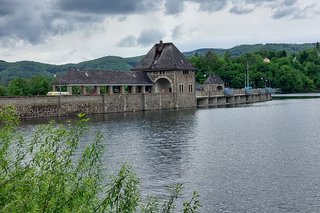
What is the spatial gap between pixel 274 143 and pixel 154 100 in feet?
151

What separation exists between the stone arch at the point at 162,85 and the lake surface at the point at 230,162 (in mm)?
38184

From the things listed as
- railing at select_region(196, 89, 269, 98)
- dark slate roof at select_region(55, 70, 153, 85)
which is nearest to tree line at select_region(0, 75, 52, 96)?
dark slate roof at select_region(55, 70, 153, 85)

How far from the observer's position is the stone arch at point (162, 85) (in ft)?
282

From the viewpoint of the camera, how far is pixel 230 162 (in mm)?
27609

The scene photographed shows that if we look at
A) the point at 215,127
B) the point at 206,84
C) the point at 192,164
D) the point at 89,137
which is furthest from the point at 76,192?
the point at 206,84

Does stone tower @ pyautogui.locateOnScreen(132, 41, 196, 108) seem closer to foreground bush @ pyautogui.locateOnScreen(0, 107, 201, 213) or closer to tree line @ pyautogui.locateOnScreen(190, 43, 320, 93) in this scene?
tree line @ pyautogui.locateOnScreen(190, 43, 320, 93)

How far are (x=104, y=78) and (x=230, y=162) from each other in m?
50.7

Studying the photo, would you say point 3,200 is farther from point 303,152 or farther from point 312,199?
point 303,152

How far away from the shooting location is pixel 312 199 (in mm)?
19109

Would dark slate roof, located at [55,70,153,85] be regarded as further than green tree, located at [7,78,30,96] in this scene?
No

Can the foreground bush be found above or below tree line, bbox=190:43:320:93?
below

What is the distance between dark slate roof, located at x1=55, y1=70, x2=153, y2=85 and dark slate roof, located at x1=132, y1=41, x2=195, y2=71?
2225 mm

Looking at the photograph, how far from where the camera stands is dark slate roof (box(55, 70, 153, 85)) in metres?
71.0

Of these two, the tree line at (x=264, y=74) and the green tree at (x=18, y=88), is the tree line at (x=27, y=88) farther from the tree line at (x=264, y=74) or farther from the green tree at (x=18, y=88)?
the tree line at (x=264, y=74)
